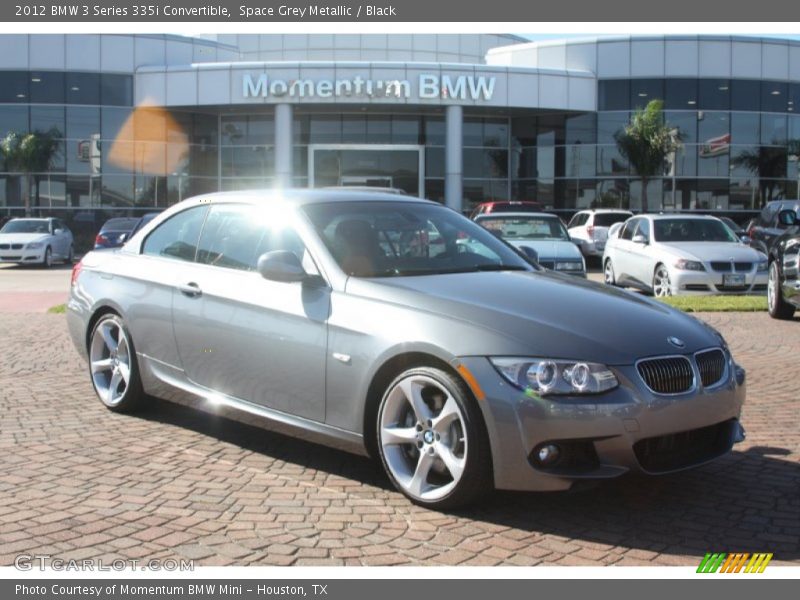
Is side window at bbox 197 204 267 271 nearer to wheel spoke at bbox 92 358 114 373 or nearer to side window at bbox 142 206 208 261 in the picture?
side window at bbox 142 206 208 261

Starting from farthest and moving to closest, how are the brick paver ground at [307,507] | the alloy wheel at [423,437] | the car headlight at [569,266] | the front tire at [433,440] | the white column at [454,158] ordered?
the white column at [454,158] < the car headlight at [569,266] < the alloy wheel at [423,437] < the front tire at [433,440] < the brick paver ground at [307,507]

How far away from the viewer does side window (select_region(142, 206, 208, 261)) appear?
6133 mm

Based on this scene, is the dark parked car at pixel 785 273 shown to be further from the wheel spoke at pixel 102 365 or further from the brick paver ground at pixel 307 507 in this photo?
the wheel spoke at pixel 102 365

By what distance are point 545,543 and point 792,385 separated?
178 inches

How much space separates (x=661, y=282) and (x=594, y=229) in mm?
11830

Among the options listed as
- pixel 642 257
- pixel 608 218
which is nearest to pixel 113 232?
pixel 608 218

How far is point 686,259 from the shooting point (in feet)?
49.5

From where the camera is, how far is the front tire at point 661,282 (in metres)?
15.2

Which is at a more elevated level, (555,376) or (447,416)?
(555,376)

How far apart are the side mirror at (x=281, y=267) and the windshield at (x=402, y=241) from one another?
0.24 m

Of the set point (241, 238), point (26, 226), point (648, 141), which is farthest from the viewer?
point (648, 141)

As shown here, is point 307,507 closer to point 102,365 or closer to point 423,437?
point 423,437

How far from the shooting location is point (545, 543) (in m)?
4.09

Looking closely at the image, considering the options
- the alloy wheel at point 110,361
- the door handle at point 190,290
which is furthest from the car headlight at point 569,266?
the door handle at point 190,290
